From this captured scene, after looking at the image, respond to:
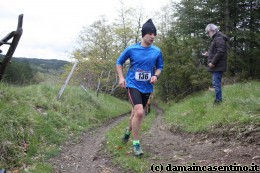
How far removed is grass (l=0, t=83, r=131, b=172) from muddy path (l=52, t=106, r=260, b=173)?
499 mm

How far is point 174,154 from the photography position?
18.7 feet

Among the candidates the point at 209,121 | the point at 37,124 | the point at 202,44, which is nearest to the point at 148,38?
the point at 209,121

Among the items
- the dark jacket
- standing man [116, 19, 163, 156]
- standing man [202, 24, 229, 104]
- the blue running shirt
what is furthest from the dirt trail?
the dark jacket

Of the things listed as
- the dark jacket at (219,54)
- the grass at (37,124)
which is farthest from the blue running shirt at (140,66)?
the dark jacket at (219,54)

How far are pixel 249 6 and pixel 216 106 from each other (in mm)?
15482

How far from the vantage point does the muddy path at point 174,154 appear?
15.9 ft

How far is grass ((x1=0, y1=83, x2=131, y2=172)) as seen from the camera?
5.70m

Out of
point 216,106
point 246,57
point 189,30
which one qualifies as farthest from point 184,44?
point 216,106

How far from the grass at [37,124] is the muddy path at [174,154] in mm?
499

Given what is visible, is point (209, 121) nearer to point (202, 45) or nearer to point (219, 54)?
point (219, 54)

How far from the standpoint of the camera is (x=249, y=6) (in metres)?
21.3

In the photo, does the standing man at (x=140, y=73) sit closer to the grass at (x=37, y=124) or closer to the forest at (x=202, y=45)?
the grass at (x=37, y=124)

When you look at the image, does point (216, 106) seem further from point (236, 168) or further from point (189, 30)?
point (189, 30)

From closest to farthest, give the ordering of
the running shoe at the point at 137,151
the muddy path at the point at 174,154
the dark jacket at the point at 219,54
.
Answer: the muddy path at the point at 174,154, the running shoe at the point at 137,151, the dark jacket at the point at 219,54
